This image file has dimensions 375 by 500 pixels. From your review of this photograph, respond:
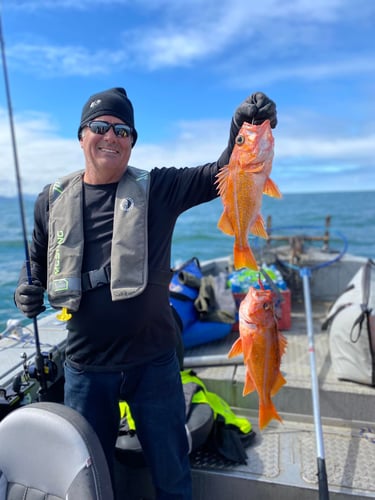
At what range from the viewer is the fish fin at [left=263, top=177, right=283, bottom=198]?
1.97 meters

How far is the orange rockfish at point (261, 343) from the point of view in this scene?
2.17 m

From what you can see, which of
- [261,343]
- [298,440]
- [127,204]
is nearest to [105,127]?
[127,204]

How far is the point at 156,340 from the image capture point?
7.12 ft

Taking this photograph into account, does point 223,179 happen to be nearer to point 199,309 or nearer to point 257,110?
point 257,110

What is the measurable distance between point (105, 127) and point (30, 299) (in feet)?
3.36

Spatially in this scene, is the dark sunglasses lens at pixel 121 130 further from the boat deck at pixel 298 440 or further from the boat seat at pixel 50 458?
the boat deck at pixel 298 440

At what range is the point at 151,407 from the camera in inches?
85.2

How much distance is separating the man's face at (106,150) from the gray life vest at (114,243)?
0.10 metres

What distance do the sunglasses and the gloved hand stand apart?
642 mm

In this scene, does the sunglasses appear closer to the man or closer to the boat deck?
the man

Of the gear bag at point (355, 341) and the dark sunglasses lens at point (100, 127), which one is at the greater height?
the dark sunglasses lens at point (100, 127)

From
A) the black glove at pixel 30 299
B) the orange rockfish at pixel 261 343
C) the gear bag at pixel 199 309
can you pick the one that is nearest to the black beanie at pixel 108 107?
the black glove at pixel 30 299

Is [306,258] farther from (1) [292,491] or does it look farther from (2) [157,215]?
(2) [157,215]

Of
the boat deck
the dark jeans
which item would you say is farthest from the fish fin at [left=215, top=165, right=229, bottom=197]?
the boat deck
